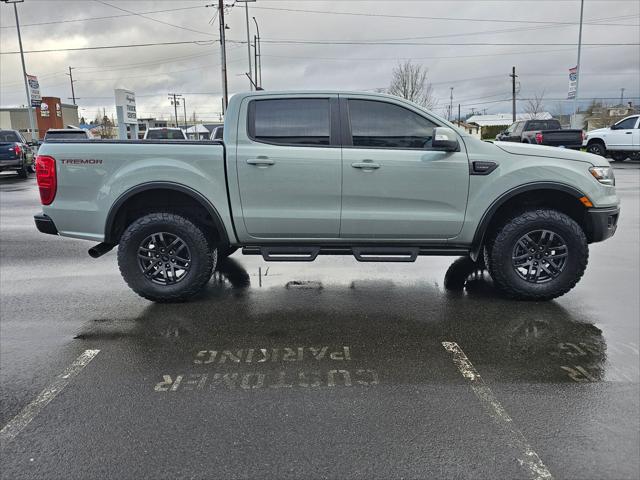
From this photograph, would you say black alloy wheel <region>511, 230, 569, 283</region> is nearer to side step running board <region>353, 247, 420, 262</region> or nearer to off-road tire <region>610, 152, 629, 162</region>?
side step running board <region>353, 247, 420, 262</region>

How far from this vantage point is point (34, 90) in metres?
35.8

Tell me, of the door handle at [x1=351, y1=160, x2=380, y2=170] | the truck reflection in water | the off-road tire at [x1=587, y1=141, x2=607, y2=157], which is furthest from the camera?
the off-road tire at [x1=587, y1=141, x2=607, y2=157]

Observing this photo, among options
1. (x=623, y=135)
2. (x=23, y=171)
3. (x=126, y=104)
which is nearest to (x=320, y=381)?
(x=23, y=171)

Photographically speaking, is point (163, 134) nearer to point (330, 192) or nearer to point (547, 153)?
point (330, 192)

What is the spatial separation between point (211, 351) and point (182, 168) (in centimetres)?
184

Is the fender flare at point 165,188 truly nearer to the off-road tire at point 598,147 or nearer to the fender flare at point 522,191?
the fender flare at point 522,191

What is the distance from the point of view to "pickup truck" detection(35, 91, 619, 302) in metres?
4.86

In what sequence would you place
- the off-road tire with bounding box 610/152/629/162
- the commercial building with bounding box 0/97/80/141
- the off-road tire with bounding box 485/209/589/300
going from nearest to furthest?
the off-road tire with bounding box 485/209/589/300 → the off-road tire with bounding box 610/152/629/162 → the commercial building with bounding box 0/97/80/141

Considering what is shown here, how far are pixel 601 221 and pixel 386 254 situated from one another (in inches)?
82.9

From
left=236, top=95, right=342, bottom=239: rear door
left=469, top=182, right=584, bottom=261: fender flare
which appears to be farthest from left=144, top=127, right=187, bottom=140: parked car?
left=469, top=182, right=584, bottom=261: fender flare

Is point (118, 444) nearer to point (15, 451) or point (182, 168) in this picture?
point (15, 451)

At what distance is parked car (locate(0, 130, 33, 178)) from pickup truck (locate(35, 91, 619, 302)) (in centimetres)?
1702

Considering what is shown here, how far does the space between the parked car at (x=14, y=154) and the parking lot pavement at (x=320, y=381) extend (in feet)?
52.6

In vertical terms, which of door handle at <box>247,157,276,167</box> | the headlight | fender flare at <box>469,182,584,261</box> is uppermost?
door handle at <box>247,157,276,167</box>
